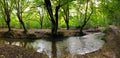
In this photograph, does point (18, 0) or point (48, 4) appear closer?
point (48, 4)

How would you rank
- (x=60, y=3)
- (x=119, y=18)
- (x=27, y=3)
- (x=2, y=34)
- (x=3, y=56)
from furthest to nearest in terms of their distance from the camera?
(x=119, y=18) < (x=27, y=3) < (x=2, y=34) < (x=60, y=3) < (x=3, y=56)

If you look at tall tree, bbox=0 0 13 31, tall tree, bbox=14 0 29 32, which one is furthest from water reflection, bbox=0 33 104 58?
tall tree, bbox=0 0 13 31

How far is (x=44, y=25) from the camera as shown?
75312 millimetres

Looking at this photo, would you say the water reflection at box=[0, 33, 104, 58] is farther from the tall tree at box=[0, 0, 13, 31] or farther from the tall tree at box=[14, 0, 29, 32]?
the tall tree at box=[0, 0, 13, 31]

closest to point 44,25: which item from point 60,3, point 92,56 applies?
point 60,3

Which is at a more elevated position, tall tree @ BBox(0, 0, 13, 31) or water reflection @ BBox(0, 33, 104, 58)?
tall tree @ BBox(0, 0, 13, 31)

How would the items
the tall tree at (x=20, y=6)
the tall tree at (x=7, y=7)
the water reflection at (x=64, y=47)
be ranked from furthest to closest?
the tall tree at (x=7, y=7), the tall tree at (x=20, y=6), the water reflection at (x=64, y=47)

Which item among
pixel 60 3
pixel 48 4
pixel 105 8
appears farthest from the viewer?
pixel 105 8

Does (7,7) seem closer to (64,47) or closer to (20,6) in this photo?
(20,6)

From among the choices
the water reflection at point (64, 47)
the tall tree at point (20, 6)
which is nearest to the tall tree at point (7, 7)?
the tall tree at point (20, 6)

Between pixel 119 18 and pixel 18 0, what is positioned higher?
pixel 18 0

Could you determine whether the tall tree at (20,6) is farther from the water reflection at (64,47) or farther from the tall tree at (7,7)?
the water reflection at (64,47)

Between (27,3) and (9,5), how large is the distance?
13.2ft

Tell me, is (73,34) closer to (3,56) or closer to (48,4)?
(48,4)
